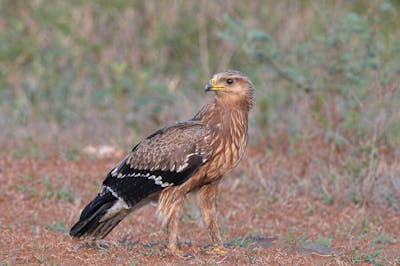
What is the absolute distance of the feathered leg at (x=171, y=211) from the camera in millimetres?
6511

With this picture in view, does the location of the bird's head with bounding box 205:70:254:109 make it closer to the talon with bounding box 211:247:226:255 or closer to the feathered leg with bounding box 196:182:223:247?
the feathered leg with bounding box 196:182:223:247

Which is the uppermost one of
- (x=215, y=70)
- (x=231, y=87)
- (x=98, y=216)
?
(x=231, y=87)

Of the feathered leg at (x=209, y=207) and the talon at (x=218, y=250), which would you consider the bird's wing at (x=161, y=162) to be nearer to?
the feathered leg at (x=209, y=207)

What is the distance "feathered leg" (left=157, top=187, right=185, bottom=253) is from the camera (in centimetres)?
651

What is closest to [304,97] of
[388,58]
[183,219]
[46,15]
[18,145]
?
[388,58]

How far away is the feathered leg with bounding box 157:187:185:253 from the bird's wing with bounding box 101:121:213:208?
0.27ft

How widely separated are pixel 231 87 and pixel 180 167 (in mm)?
817

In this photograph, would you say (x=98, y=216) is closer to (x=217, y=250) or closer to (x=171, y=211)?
(x=171, y=211)

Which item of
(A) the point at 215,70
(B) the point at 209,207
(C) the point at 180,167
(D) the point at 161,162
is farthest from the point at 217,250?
(A) the point at 215,70

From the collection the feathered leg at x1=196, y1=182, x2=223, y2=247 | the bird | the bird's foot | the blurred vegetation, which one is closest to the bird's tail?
the bird

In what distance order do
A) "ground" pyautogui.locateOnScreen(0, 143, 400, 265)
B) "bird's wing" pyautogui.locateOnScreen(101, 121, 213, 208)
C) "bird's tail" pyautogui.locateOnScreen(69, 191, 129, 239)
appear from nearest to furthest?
"ground" pyautogui.locateOnScreen(0, 143, 400, 265) → "bird's wing" pyautogui.locateOnScreen(101, 121, 213, 208) → "bird's tail" pyautogui.locateOnScreen(69, 191, 129, 239)

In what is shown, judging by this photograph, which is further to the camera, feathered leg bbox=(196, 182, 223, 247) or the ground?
feathered leg bbox=(196, 182, 223, 247)

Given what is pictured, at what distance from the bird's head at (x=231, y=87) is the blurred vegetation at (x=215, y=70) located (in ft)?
6.71

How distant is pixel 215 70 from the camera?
13.1 metres
